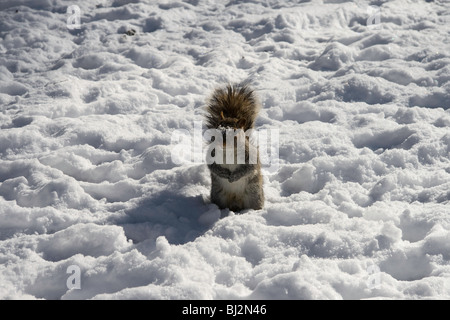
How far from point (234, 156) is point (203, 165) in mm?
652

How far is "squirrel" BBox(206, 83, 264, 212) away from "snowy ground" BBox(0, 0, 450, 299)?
0.17 meters

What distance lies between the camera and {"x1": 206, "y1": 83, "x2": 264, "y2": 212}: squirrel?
3.27 m

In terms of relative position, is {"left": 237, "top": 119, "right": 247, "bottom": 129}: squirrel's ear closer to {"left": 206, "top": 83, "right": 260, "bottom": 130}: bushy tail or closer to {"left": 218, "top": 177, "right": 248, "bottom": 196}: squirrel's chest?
{"left": 206, "top": 83, "right": 260, "bottom": 130}: bushy tail

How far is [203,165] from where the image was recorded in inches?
153

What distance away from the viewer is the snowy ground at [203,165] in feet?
8.71

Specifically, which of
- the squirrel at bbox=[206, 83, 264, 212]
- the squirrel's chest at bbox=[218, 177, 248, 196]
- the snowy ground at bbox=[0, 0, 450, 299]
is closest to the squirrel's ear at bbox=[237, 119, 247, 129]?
the squirrel at bbox=[206, 83, 264, 212]

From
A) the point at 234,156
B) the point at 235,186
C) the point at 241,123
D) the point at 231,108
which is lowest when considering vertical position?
the point at 235,186

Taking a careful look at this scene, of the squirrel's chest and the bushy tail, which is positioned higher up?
the bushy tail

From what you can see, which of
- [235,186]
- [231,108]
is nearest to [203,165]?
[235,186]

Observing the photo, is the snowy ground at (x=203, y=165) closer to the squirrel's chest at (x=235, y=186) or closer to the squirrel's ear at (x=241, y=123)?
the squirrel's chest at (x=235, y=186)

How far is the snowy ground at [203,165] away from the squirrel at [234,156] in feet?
0.54

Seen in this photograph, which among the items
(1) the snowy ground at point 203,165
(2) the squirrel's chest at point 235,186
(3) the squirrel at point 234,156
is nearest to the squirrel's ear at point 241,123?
(3) the squirrel at point 234,156

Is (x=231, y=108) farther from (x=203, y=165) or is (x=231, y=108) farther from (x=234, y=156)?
(x=203, y=165)
